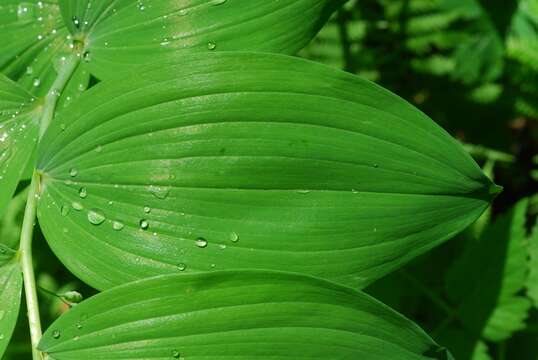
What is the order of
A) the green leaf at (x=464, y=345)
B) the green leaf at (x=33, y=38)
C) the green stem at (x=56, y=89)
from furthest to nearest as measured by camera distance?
1. the green leaf at (x=464, y=345)
2. the green leaf at (x=33, y=38)
3. the green stem at (x=56, y=89)

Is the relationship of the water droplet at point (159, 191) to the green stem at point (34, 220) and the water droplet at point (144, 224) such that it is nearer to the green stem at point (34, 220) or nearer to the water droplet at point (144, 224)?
the water droplet at point (144, 224)

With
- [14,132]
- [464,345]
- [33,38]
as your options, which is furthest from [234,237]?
[464,345]

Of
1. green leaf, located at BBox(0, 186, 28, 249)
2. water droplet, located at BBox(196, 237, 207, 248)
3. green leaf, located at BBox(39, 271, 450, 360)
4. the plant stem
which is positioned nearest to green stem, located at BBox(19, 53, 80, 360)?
the plant stem

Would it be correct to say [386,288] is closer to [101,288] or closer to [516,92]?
[101,288]

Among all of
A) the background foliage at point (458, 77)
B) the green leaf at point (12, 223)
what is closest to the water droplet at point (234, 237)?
the background foliage at point (458, 77)

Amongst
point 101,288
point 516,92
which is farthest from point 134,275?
point 516,92

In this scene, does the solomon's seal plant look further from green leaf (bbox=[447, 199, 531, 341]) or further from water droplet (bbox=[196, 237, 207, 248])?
green leaf (bbox=[447, 199, 531, 341])
